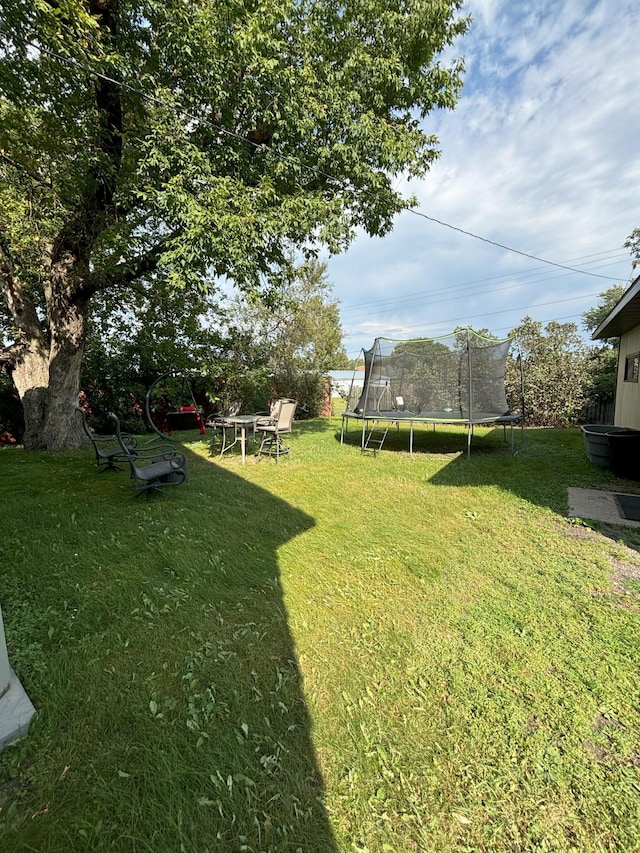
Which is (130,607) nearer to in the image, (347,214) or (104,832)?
(104,832)

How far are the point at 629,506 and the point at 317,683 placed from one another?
413 cm

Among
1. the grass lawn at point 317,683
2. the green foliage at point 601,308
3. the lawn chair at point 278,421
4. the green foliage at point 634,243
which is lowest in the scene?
the grass lawn at point 317,683

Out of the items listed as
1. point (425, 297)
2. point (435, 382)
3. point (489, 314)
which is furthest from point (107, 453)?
point (425, 297)

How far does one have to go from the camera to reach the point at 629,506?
3.94 meters

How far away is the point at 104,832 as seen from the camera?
1.06 m

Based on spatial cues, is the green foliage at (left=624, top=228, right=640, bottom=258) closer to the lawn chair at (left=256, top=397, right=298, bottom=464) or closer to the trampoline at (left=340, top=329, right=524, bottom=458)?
the trampoline at (left=340, top=329, right=524, bottom=458)

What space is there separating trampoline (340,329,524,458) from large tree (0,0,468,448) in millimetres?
2585

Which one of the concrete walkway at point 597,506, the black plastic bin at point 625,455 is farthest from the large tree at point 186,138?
the black plastic bin at point 625,455

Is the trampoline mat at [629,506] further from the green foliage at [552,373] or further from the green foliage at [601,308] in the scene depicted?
the green foliage at [601,308]

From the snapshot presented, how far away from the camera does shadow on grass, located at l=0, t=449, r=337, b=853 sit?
109 cm

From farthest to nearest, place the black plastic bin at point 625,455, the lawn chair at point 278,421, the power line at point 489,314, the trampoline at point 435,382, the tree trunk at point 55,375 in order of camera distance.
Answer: the power line at point 489,314 < the trampoline at point 435,382 < the lawn chair at point 278,421 < the tree trunk at point 55,375 < the black plastic bin at point 625,455

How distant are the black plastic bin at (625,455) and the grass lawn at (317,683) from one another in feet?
7.98

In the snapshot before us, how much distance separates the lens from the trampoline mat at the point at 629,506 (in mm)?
3654

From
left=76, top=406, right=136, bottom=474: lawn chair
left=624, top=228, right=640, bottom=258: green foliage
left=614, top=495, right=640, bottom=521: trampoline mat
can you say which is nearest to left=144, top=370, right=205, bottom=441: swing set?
left=76, top=406, right=136, bottom=474: lawn chair
